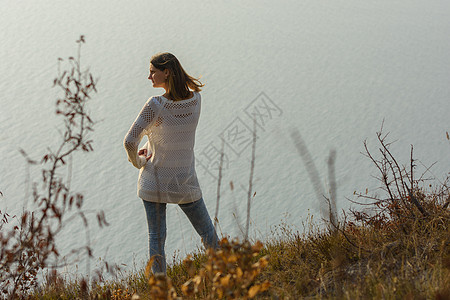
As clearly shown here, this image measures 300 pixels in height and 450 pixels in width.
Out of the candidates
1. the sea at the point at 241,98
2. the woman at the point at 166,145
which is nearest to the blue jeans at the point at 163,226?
the woman at the point at 166,145

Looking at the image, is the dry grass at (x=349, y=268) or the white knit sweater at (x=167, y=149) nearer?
the dry grass at (x=349, y=268)

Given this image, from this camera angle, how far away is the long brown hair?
7.76 ft

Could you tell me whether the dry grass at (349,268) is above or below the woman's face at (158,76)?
below

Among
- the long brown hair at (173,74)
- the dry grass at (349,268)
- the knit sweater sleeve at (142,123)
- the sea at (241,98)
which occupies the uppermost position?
the sea at (241,98)

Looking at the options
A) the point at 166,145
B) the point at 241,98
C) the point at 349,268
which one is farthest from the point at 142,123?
the point at 241,98

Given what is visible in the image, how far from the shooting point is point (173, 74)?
237 cm

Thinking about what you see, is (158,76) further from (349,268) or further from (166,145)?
(349,268)

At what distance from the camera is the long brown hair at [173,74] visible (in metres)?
2.37

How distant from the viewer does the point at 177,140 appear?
2.46 meters

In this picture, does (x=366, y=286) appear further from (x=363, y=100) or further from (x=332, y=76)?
(x=332, y=76)

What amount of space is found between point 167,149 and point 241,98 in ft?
13.8

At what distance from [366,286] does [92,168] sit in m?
4.00

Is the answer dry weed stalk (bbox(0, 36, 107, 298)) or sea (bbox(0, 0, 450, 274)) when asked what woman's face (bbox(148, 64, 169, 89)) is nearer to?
dry weed stalk (bbox(0, 36, 107, 298))

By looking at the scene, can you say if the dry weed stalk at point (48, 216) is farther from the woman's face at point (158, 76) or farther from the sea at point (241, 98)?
the sea at point (241, 98)
